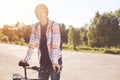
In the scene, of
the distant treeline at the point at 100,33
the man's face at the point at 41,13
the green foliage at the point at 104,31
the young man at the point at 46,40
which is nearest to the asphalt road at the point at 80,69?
the young man at the point at 46,40

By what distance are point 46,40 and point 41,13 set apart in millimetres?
283

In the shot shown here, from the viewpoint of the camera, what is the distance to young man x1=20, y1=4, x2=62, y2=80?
399 cm

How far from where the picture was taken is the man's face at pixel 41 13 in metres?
4.06

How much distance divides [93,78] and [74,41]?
88.5ft

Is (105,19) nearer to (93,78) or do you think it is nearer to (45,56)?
(93,78)

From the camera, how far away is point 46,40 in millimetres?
4160

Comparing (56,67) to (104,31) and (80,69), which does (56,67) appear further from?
(104,31)

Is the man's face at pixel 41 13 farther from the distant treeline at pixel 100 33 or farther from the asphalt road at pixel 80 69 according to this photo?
the distant treeline at pixel 100 33

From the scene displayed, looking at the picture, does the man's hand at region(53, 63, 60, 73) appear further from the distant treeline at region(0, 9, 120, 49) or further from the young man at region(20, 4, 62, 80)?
the distant treeline at region(0, 9, 120, 49)

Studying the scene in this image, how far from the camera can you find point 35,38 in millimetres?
4195

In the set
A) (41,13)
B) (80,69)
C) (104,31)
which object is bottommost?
(80,69)

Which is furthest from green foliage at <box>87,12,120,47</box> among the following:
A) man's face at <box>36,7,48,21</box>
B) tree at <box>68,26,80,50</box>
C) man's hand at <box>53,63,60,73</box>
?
man's hand at <box>53,63,60,73</box>

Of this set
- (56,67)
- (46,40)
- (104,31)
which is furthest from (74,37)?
(56,67)

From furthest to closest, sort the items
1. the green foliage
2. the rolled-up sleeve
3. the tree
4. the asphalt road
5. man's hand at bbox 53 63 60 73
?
the green foliage, the tree, the asphalt road, the rolled-up sleeve, man's hand at bbox 53 63 60 73
